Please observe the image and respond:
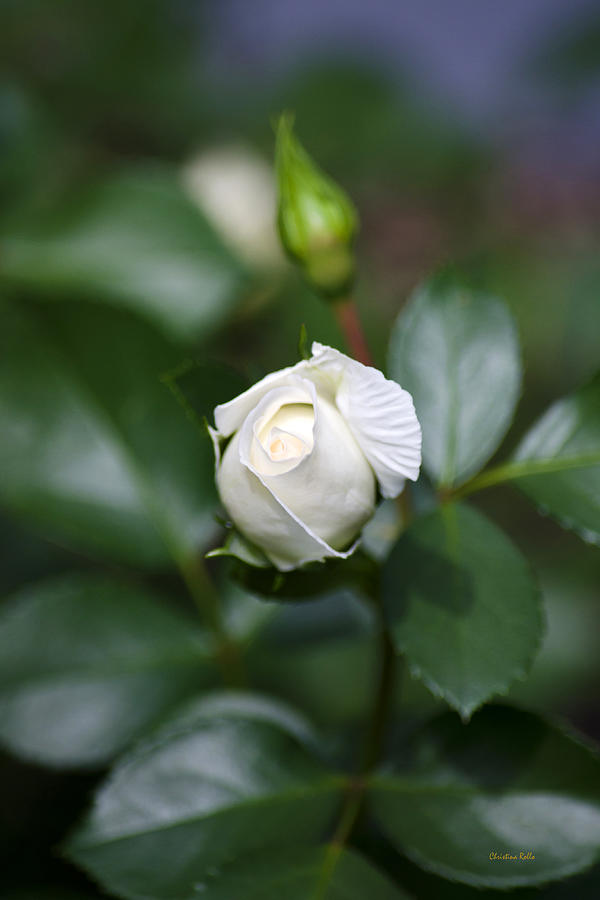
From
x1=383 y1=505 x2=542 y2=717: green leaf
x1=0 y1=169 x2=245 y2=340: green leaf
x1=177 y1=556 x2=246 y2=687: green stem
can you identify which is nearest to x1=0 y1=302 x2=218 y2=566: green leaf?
x1=177 y1=556 x2=246 y2=687: green stem

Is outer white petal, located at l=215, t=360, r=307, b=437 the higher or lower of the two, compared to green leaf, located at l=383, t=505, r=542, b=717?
higher

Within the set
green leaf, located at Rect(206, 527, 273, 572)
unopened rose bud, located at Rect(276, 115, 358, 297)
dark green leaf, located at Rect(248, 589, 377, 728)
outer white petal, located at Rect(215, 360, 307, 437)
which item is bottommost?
dark green leaf, located at Rect(248, 589, 377, 728)

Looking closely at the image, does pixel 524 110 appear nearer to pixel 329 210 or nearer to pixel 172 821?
pixel 329 210

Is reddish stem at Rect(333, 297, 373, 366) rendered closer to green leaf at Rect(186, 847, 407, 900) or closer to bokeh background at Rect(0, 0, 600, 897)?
bokeh background at Rect(0, 0, 600, 897)

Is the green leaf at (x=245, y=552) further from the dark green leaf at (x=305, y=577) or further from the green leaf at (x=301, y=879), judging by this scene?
the green leaf at (x=301, y=879)

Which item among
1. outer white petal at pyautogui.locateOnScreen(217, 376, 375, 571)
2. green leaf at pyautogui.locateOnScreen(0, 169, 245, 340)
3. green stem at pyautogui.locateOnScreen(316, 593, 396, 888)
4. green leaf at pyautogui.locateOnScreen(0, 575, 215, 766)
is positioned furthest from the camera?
green leaf at pyautogui.locateOnScreen(0, 169, 245, 340)

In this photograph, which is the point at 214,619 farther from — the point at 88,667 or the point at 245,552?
the point at 245,552

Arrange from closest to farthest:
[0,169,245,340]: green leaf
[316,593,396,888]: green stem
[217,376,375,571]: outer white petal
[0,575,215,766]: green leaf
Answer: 1. [217,376,375,571]: outer white petal
2. [316,593,396,888]: green stem
3. [0,575,215,766]: green leaf
4. [0,169,245,340]: green leaf
